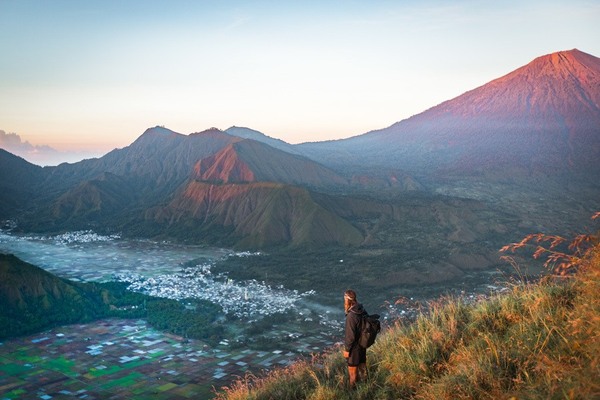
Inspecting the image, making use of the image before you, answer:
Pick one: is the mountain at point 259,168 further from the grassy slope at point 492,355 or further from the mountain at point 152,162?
the grassy slope at point 492,355

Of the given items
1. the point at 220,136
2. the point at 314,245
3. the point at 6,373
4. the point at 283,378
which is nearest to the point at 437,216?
the point at 314,245

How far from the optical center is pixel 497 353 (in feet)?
21.3

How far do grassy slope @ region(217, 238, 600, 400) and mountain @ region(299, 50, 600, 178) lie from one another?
121717mm

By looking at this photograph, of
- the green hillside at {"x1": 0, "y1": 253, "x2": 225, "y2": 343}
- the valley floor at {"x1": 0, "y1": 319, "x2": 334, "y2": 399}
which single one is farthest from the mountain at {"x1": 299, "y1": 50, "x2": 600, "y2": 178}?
the valley floor at {"x1": 0, "y1": 319, "x2": 334, "y2": 399}

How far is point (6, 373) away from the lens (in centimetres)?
2978

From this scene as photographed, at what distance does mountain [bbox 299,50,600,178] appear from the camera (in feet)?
445

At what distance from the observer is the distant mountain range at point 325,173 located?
7969 centimetres

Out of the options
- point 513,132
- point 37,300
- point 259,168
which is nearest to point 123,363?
point 37,300

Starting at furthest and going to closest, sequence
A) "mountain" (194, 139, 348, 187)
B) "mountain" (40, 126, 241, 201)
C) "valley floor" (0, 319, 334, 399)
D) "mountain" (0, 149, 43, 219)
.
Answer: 1. "mountain" (40, 126, 241, 201)
2. "mountain" (0, 149, 43, 219)
3. "mountain" (194, 139, 348, 187)
4. "valley floor" (0, 319, 334, 399)

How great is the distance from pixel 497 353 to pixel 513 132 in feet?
551

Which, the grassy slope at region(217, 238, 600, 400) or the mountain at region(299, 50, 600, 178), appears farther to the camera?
the mountain at region(299, 50, 600, 178)

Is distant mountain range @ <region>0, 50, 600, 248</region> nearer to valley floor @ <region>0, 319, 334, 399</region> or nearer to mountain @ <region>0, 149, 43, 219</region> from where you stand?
mountain @ <region>0, 149, 43, 219</region>

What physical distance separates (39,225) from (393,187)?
7480 cm

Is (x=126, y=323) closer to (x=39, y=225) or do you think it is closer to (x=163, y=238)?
(x=163, y=238)
